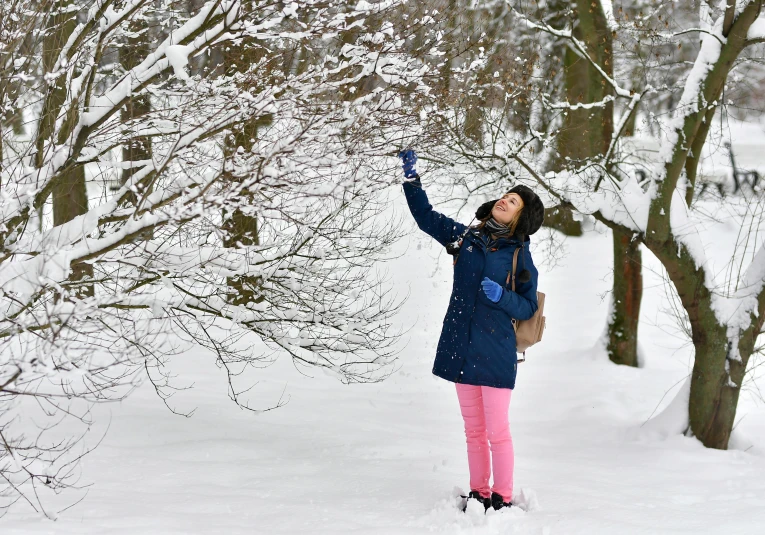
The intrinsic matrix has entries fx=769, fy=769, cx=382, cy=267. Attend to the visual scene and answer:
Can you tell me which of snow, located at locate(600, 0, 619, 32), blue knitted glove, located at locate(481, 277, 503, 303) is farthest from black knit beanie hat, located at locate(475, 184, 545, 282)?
snow, located at locate(600, 0, 619, 32)

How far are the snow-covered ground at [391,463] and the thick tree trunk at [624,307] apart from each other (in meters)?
0.27

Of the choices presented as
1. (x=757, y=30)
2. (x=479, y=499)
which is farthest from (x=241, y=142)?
(x=757, y=30)

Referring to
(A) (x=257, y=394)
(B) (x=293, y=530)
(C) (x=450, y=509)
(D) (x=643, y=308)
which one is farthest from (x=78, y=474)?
(D) (x=643, y=308)

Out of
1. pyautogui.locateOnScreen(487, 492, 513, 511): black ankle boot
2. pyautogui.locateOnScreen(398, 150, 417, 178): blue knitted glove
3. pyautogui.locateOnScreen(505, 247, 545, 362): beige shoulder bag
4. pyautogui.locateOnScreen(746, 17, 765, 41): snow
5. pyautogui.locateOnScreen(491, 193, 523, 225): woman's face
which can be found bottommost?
pyautogui.locateOnScreen(487, 492, 513, 511): black ankle boot

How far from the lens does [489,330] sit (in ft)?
13.3

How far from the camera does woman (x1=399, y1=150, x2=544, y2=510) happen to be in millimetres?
4035

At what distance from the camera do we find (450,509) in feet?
13.9

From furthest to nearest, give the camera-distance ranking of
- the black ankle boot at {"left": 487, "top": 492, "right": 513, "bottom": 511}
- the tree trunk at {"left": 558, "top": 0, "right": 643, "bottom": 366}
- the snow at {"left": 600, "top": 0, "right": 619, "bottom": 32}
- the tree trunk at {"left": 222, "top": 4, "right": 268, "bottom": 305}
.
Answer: the tree trunk at {"left": 558, "top": 0, "right": 643, "bottom": 366}
the snow at {"left": 600, "top": 0, "right": 619, "bottom": 32}
the tree trunk at {"left": 222, "top": 4, "right": 268, "bottom": 305}
the black ankle boot at {"left": 487, "top": 492, "right": 513, "bottom": 511}

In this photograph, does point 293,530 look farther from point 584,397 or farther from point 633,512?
point 584,397

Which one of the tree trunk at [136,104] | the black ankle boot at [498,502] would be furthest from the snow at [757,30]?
the tree trunk at [136,104]

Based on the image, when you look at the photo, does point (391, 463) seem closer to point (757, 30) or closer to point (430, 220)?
point (430, 220)

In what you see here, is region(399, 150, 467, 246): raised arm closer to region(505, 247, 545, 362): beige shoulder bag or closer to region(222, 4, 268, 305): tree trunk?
region(505, 247, 545, 362): beige shoulder bag

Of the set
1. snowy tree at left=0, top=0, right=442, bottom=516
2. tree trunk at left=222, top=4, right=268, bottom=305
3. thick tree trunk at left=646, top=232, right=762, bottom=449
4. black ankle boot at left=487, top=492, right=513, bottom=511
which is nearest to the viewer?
snowy tree at left=0, top=0, right=442, bottom=516

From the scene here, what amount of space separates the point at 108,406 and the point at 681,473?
5.08 metres
